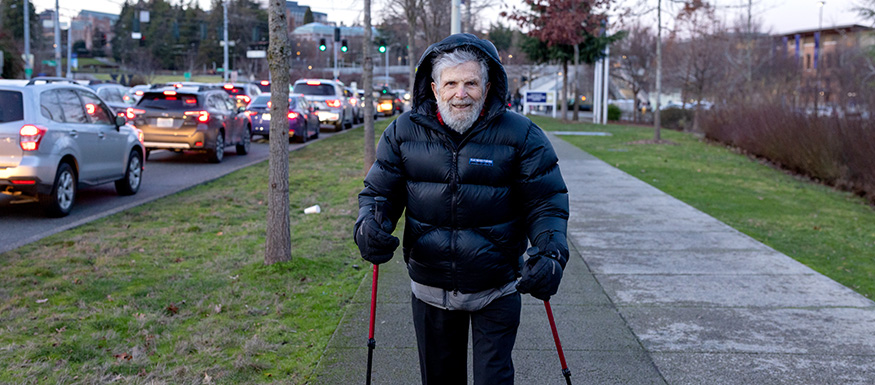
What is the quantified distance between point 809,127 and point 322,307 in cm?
1390

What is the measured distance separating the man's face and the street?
21.1 feet

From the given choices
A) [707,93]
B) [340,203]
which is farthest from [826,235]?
[707,93]

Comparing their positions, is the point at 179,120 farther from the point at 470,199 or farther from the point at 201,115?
the point at 470,199

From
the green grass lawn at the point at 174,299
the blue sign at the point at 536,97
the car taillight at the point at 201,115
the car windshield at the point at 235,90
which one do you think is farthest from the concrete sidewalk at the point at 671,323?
the blue sign at the point at 536,97

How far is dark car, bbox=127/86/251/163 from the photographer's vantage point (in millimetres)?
→ 17281

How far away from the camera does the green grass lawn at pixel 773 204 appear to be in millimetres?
8703

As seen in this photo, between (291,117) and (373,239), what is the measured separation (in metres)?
20.9

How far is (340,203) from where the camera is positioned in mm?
11742

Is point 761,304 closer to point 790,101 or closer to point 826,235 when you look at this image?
point 826,235

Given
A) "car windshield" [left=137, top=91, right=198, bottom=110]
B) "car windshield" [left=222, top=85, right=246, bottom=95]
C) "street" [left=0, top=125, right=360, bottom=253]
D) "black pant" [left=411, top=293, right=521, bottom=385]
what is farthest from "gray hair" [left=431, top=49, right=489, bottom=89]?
"car windshield" [left=222, top=85, right=246, bottom=95]

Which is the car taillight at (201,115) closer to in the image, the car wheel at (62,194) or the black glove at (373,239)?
the car wheel at (62,194)

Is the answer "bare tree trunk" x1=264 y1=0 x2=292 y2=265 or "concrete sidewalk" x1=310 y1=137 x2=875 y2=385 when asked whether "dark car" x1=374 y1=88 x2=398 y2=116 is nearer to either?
"concrete sidewalk" x1=310 y1=137 x2=875 y2=385

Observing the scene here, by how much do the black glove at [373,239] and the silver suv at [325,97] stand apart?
26.7 metres

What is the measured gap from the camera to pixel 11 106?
32.3 ft
